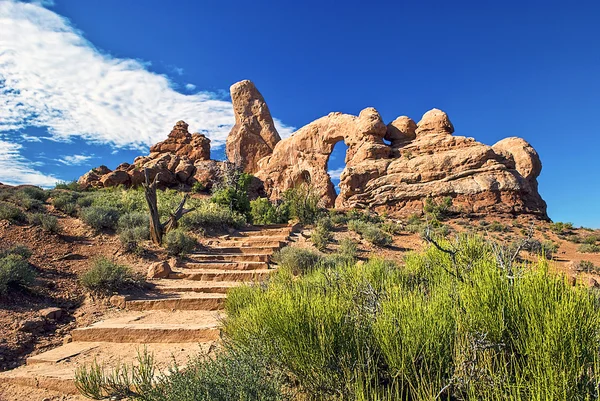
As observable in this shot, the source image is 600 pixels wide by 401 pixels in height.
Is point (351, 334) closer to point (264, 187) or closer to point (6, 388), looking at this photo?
point (6, 388)

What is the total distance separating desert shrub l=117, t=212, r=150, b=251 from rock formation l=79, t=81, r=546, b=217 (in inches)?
824

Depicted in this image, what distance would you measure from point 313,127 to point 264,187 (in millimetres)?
9085

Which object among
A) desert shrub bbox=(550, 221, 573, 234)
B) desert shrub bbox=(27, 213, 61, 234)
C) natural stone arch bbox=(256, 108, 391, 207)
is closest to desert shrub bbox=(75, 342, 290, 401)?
desert shrub bbox=(27, 213, 61, 234)

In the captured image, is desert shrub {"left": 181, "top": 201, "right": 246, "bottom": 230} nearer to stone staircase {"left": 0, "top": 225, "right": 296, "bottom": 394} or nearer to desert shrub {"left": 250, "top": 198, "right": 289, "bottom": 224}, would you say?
desert shrub {"left": 250, "top": 198, "right": 289, "bottom": 224}

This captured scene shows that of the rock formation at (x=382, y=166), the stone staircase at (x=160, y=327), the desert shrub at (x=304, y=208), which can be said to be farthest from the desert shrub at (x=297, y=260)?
the rock formation at (x=382, y=166)

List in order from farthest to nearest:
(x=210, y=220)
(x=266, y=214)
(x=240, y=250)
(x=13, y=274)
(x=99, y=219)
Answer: (x=266, y=214) < (x=210, y=220) < (x=240, y=250) < (x=99, y=219) < (x=13, y=274)

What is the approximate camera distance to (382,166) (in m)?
29.6

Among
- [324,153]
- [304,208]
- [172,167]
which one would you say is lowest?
[304,208]

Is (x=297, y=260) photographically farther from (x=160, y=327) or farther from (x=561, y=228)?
(x=561, y=228)

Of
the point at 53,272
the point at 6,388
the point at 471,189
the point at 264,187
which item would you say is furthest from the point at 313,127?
the point at 6,388

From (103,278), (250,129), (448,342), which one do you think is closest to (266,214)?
(103,278)

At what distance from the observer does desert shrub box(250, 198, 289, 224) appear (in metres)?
17.0

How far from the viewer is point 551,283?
233cm

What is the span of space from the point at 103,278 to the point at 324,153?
3180 centimetres
